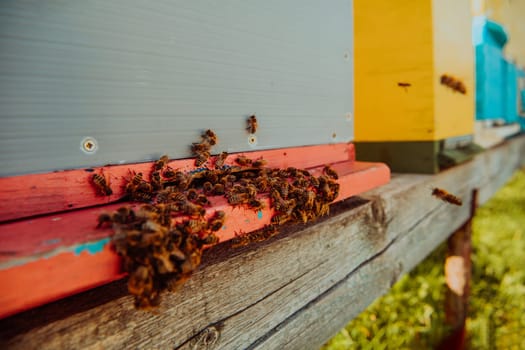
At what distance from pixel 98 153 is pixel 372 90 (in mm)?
2280

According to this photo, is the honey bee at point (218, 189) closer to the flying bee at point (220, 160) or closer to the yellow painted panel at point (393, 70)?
the flying bee at point (220, 160)

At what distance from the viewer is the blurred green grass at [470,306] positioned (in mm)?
3338

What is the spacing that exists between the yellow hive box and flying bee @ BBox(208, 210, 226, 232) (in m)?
2.09

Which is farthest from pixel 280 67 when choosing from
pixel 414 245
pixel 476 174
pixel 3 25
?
pixel 476 174

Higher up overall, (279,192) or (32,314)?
(279,192)

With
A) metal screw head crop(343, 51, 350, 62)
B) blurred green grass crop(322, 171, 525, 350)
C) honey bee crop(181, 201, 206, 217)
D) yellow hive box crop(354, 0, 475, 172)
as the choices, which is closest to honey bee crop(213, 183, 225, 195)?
honey bee crop(181, 201, 206, 217)

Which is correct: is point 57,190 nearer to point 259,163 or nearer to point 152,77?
point 152,77

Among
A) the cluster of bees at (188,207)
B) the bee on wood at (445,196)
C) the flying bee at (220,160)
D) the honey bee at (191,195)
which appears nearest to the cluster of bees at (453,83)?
the bee on wood at (445,196)

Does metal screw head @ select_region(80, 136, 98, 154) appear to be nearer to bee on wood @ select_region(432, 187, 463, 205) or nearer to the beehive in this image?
the beehive

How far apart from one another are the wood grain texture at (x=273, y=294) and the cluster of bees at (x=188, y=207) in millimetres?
113

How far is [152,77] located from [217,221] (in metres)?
0.43

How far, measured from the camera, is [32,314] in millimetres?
649

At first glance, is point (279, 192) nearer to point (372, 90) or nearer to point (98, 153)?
point (98, 153)

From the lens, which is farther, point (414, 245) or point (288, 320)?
point (414, 245)
